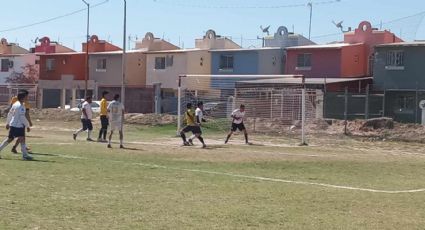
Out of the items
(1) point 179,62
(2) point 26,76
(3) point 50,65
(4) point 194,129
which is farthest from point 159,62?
(4) point 194,129

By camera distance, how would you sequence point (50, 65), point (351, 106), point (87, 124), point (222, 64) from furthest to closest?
point (50, 65), point (222, 64), point (351, 106), point (87, 124)

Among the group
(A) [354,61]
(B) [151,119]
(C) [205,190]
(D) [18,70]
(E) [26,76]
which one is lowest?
(C) [205,190]

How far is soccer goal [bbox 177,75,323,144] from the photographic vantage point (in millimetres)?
36281

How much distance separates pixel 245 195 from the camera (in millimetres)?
11562

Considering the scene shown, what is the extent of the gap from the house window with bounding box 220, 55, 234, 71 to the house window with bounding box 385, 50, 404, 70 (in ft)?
51.5

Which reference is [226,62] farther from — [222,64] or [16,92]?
[16,92]

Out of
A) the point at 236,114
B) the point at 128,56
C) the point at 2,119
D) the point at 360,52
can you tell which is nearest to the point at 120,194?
the point at 236,114

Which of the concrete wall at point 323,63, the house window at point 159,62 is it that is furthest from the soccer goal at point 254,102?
the house window at point 159,62

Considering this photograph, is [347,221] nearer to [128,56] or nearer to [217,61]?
[217,61]

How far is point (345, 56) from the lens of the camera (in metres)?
53.8

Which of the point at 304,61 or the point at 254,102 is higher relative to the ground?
the point at 304,61

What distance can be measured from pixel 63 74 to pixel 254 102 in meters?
37.6

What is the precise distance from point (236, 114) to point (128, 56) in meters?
42.8

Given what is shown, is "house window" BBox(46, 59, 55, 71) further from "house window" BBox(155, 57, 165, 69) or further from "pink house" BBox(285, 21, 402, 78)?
"pink house" BBox(285, 21, 402, 78)
